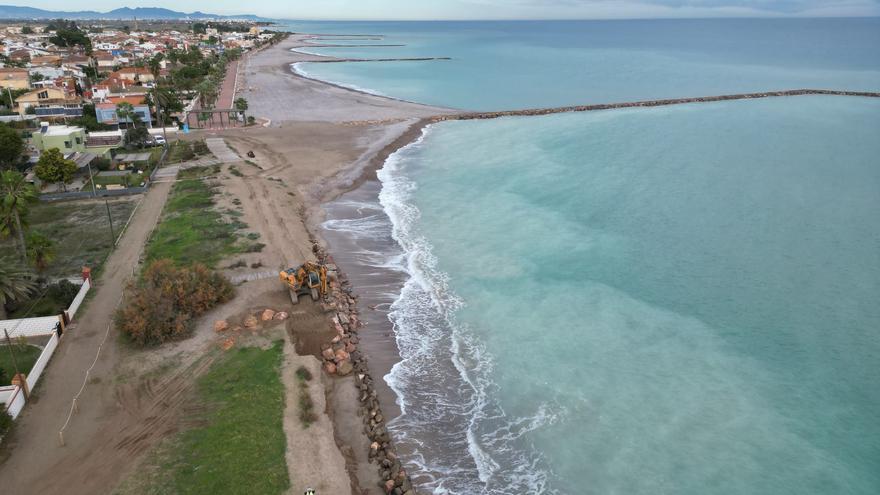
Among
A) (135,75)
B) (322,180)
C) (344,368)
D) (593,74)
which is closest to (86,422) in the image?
(344,368)

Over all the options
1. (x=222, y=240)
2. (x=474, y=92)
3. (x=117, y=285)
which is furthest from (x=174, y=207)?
(x=474, y=92)

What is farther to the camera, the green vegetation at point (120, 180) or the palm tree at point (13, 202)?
the green vegetation at point (120, 180)

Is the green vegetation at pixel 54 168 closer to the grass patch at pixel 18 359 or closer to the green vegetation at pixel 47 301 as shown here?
the green vegetation at pixel 47 301

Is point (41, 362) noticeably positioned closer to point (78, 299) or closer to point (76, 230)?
point (78, 299)

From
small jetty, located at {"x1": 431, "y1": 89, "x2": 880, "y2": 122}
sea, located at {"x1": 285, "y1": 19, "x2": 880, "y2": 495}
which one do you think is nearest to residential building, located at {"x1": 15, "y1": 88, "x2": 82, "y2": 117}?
sea, located at {"x1": 285, "y1": 19, "x2": 880, "y2": 495}

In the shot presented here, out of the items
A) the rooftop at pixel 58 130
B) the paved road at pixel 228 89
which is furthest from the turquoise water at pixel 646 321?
→ the paved road at pixel 228 89

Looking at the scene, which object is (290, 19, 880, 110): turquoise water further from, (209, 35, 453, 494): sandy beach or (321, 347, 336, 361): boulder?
(321, 347, 336, 361): boulder
